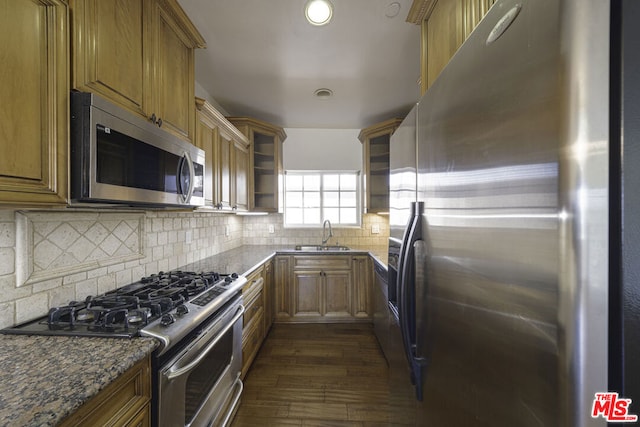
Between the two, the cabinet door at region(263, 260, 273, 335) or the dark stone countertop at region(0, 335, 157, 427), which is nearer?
the dark stone countertop at region(0, 335, 157, 427)

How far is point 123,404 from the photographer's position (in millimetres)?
823

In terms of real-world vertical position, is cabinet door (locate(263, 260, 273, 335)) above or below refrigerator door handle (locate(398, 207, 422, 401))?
below

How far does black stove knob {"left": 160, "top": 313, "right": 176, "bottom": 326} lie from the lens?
41.2 inches

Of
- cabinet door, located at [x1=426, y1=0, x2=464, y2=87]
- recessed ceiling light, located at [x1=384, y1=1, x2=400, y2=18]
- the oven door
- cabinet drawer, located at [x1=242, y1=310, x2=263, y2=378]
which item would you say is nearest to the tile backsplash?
the oven door

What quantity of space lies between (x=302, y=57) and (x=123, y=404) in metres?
2.29

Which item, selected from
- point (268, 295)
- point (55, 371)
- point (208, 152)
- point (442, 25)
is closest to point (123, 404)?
point (55, 371)

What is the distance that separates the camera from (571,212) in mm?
383

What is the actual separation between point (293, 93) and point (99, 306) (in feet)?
7.79

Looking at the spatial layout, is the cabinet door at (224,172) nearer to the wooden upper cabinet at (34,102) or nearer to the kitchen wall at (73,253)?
the kitchen wall at (73,253)

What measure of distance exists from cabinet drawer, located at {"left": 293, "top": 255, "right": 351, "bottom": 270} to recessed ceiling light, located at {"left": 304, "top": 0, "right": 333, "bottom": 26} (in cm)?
232

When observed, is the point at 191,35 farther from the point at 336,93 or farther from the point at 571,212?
the point at 571,212

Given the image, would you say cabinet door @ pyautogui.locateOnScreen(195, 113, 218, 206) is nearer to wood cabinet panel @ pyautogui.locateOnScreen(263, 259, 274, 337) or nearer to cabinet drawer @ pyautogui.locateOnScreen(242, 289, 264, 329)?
cabinet drawer @ pyautogui.locateOnScreen(242, 289, 264, 329)

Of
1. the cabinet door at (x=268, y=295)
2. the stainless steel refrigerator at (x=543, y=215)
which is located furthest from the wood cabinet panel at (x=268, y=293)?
the stainless steel refrigerator at (x=543, y=215)

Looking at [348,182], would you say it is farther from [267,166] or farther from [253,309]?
[253,309]
